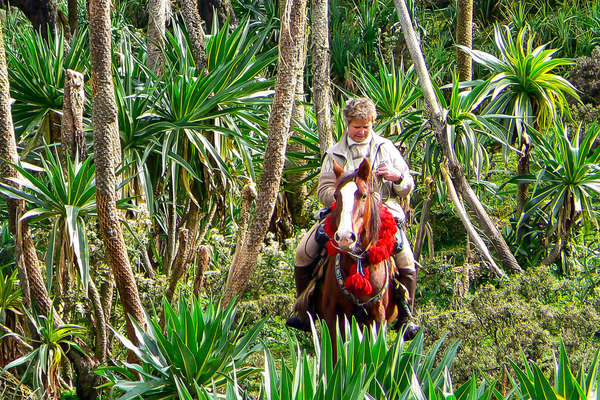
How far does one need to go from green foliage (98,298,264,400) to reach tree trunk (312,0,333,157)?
12.2 feet

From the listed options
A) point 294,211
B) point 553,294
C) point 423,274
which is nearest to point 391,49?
point 294,211

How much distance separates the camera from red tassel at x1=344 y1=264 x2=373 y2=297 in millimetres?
5988

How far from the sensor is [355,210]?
19.0 feet

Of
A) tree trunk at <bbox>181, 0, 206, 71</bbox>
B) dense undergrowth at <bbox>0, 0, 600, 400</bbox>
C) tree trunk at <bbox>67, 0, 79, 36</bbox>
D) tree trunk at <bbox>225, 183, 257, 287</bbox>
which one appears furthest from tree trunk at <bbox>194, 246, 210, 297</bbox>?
tree trunk at <bbox>67, 0, 79, 36</bbox>

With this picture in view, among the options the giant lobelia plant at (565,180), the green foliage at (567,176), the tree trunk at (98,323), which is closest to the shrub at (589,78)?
the giant lobelia plant at (565,180)

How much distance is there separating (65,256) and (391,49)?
1169cm

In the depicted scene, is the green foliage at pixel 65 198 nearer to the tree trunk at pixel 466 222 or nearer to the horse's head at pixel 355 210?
the horse's head at pixel 355 210

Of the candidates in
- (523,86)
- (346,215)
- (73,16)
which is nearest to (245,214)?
(346,215)

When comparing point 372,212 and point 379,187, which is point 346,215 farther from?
point 379,187

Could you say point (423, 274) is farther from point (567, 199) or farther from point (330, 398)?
point (330, 398)

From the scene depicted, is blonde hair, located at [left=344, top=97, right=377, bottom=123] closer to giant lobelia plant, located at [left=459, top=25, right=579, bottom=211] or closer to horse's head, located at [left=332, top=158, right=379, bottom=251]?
horse's head, located at [left=332, top=158, right=379, bottom=251]

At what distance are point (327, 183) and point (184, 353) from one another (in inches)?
64.1

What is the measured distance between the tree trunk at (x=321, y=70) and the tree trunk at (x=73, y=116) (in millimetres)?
3318

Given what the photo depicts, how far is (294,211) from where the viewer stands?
12211mm
